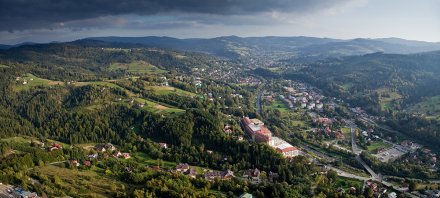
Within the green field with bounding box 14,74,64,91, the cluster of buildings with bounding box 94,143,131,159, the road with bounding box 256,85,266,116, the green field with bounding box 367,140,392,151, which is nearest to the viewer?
the cluster of buildings with bounding box 94,143,131,159

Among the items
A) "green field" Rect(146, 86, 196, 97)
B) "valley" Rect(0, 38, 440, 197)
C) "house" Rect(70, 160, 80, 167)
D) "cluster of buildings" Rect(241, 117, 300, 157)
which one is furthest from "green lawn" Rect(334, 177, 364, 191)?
"green field" Rect(146, 86, 196, 97)

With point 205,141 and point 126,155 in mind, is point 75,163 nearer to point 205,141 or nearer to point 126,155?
point 126,155

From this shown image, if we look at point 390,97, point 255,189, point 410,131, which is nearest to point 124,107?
point 255,189

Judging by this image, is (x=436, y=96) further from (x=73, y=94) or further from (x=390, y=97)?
(x=73, y=94)

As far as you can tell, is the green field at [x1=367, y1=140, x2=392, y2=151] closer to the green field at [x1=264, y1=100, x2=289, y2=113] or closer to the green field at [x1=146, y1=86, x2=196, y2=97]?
the green field at [x1=264, y1=100, x2=289, y2=113]

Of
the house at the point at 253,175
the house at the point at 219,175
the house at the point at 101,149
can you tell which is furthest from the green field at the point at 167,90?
the house at the point at 253,175

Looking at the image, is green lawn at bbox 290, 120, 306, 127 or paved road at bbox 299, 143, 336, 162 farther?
green lawn at bbox 290, 120, 306, 127

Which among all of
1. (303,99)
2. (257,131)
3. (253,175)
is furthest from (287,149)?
(303,99)

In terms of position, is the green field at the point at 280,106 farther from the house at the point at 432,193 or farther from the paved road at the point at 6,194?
the paved road at the point at 6,194
